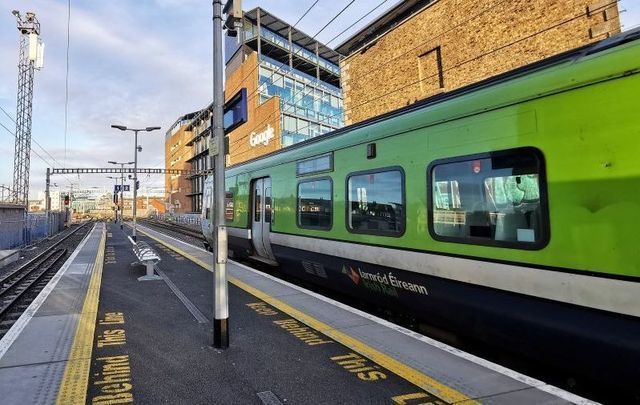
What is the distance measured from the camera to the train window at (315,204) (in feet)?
24.6

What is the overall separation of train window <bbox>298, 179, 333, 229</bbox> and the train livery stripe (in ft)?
4.41

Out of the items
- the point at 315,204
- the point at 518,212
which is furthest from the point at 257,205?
the point at 518,212

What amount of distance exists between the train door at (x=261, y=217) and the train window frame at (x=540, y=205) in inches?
220

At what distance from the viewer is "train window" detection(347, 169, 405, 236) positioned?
5652 mm

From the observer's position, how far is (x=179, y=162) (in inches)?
3531

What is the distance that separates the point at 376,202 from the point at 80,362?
407 centimetres

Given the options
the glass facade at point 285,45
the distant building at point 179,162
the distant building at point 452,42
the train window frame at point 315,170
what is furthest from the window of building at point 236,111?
the distant building at point 179,162

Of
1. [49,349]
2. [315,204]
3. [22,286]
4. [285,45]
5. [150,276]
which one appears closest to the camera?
[49,349]

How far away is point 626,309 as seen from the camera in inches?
123

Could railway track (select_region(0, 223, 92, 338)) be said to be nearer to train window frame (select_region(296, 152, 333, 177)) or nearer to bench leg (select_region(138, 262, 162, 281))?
bench leg (select_region(138, 262, 162, 281))

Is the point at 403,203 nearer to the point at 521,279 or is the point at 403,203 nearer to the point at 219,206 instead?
the point at 521,279

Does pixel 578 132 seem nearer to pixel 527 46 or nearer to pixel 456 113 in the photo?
pixel 456 113

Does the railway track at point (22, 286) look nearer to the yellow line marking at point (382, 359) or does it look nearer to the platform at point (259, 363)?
the platform at point (259, 363)

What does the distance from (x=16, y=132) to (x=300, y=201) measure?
55575 mm
